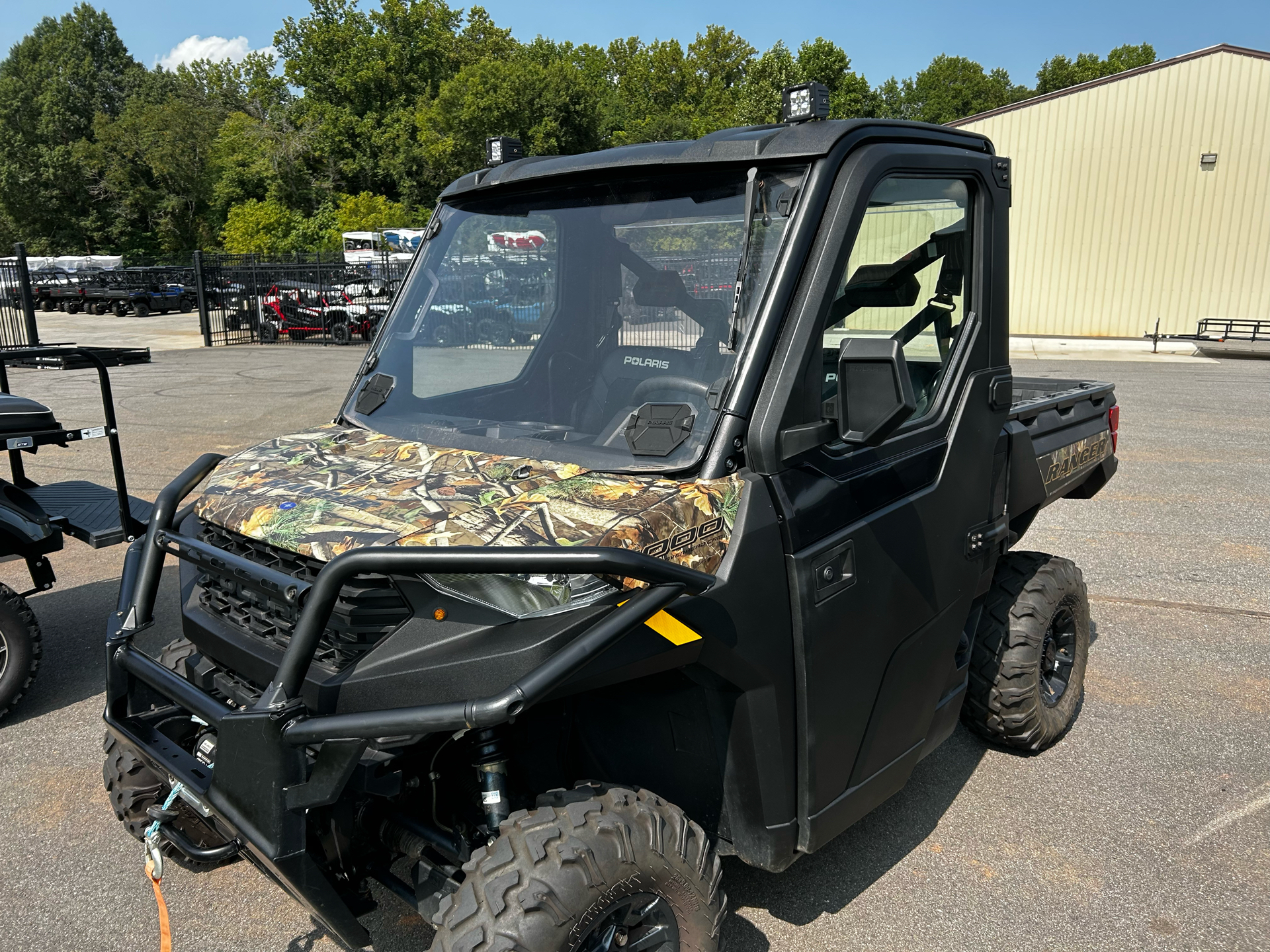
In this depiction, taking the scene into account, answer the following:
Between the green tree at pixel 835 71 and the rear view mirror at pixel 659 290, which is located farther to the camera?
the green tree at pixel 835 71

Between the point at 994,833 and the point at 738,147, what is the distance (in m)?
2.62

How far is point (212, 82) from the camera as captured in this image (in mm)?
80438

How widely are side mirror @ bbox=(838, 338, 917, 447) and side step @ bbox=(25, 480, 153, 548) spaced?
11.9ft

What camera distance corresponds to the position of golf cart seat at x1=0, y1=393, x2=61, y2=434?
14.8 feet

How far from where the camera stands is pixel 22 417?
455 cm

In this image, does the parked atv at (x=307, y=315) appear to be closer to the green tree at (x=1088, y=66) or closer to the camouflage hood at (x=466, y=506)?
the camouflage hood at (x=466, y=506)

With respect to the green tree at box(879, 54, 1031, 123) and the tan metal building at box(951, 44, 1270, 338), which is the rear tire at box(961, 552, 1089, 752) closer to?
the tan metal building at box(951, 44, 1270, 338)

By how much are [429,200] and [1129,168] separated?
41.2 m

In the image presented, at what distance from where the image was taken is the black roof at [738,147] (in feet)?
8.37

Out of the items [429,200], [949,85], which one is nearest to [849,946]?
[429,200]

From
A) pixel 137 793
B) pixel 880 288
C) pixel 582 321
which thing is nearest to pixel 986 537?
pixel 880 288

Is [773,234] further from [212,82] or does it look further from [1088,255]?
[212,82]

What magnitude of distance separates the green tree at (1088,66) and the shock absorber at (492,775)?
8756 cm

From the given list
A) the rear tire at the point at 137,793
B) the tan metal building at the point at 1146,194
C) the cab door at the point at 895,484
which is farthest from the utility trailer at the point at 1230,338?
the rear tire at the point at 137,793
